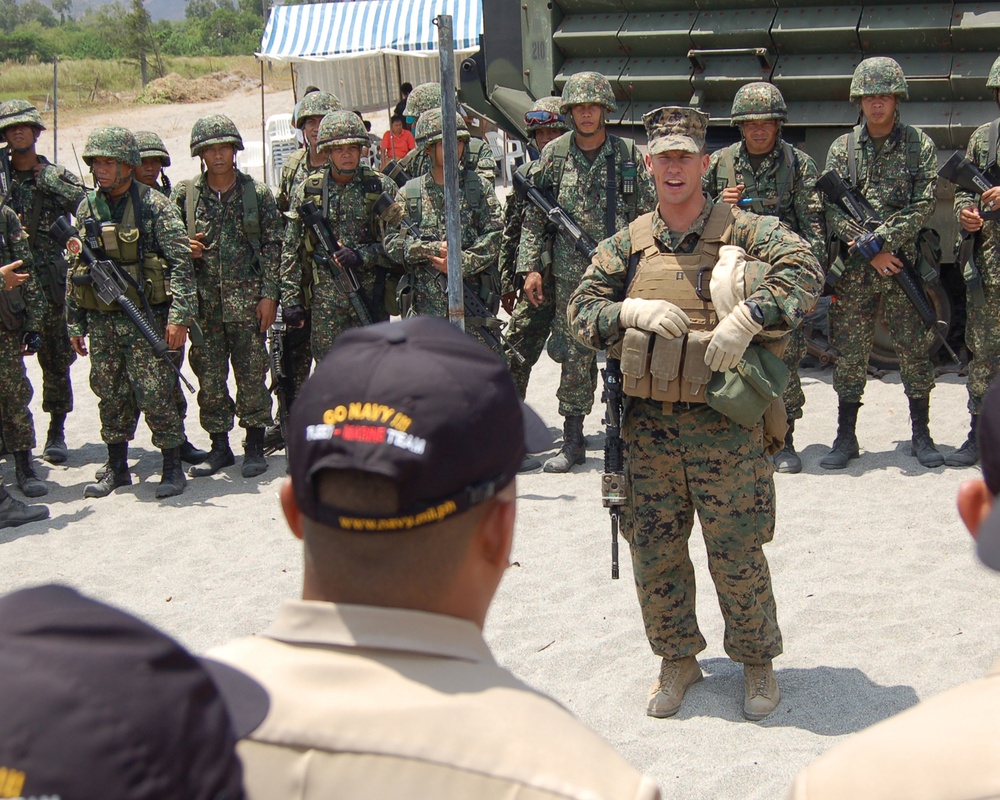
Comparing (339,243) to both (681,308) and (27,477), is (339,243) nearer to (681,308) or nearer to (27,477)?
(27,477)

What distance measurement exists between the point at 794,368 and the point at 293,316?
3.15m

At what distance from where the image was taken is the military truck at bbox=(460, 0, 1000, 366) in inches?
317

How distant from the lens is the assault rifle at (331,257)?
7227 millimetres

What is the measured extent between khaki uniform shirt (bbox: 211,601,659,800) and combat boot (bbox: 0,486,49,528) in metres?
5.80

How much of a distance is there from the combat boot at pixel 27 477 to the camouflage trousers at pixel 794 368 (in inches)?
182

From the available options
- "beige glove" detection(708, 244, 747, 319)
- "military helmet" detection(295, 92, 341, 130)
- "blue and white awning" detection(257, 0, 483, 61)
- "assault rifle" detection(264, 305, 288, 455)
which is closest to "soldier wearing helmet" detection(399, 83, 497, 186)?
"military helmet" detection(295, 92, 341, 130)

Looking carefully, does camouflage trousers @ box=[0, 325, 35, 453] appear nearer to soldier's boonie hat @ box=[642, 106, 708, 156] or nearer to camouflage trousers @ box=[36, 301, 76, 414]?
camouflage trousers @ box=[36, 301, 76, 414]

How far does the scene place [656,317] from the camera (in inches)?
150

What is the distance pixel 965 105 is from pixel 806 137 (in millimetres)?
1151

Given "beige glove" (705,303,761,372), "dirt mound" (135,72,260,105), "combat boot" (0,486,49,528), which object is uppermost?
"dirt mound" (135,72,260,105)

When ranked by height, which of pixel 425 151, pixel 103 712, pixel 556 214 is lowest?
pixel 103 712

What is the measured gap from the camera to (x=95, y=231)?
6.84 m

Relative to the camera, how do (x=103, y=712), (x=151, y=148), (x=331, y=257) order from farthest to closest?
(x=151, y=148) → (x=331, y=257) → (x=103, y=712)

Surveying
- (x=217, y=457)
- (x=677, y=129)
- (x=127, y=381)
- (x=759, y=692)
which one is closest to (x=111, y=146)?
(x=127, y=381)
